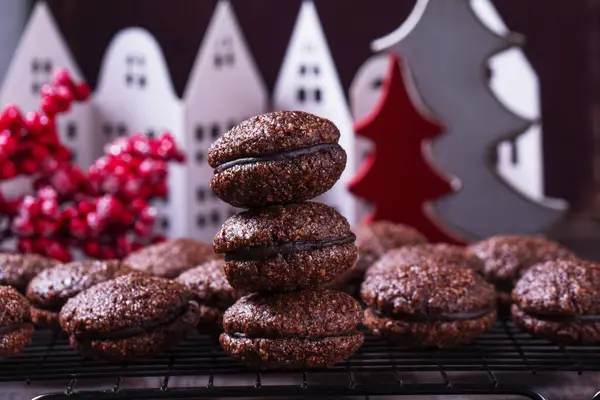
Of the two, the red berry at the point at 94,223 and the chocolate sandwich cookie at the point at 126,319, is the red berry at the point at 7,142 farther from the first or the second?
the chocolate sandwich cookie at the point at 126,319

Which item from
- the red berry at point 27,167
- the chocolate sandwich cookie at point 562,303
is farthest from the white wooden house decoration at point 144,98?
the chocolate sandwich cookie at point 562,303

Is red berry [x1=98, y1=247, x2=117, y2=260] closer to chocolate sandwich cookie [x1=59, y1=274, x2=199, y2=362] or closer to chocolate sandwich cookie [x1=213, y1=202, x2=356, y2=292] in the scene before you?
chocolate sandwich cookie [x1=59, y1=274, x2=199, y2=362]

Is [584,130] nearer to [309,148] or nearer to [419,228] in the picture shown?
[419,228]

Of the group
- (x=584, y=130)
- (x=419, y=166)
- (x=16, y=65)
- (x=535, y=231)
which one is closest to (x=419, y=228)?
(x=419, y=166)

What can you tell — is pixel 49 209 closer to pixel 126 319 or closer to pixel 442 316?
pixel 126 319

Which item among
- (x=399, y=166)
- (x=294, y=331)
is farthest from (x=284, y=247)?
(x=399, y=166)
